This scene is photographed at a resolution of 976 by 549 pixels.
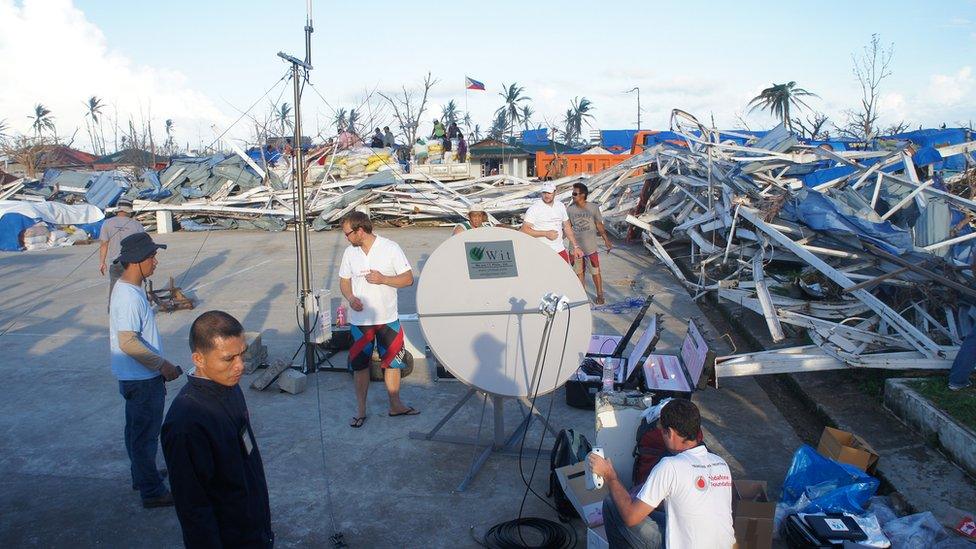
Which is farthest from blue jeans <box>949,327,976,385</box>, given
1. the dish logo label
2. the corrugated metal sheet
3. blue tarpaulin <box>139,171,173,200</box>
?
the corrugated metal sheet

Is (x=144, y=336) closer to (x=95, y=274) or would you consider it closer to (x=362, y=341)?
(x=362, y=341)

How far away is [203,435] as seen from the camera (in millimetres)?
2352

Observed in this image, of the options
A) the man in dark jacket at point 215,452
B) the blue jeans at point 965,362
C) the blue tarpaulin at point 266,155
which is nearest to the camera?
the man in dark jacket at point 215,452

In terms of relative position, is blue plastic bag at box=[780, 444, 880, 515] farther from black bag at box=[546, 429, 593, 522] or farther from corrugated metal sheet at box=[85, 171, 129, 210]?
corrugated metal sheet at box=[85, 171, 129, 210]

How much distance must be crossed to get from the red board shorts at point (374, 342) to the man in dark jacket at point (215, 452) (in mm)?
2739

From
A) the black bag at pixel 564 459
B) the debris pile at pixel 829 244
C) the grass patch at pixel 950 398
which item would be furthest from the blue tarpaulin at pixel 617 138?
the black bag at pixel 564 459

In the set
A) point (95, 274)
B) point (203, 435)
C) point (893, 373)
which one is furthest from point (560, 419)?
point (95, 274)

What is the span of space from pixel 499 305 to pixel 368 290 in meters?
1.33

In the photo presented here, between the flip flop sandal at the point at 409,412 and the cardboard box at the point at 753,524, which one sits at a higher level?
the cardboard box at the point at 753,524

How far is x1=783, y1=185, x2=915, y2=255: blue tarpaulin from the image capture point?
685 cm

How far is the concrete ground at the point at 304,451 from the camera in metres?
4.13

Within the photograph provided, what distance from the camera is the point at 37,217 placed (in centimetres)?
1775

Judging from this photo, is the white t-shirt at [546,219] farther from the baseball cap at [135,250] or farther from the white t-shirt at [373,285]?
the baseball cap at [135,250]

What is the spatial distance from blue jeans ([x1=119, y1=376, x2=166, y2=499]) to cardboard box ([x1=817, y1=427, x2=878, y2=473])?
4.32 m
